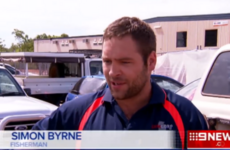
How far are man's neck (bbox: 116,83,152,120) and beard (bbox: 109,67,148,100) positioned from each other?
0.20ft

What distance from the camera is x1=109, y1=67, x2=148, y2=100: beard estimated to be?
1.88 meters

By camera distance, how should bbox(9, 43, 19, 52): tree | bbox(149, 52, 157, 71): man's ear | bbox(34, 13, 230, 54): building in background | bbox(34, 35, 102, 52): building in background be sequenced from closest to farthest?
bbox(149, 52, 157, 71): man's ear < bbox(34, 13, 230, 54): building in background < bbox(34, 35, 102, 52): building in background < bbox(9, 43, 19, 52): tree

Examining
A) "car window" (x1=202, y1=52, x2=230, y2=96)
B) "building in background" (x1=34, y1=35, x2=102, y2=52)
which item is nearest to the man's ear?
"car window" (x1=202, y1=52, x2=230, y2=96)

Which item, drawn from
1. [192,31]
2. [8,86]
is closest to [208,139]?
[8,86]

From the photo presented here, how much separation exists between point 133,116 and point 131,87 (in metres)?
0.20

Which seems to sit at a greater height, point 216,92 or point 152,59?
point 152,59

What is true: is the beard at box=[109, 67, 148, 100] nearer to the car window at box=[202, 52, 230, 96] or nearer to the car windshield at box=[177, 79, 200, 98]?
the car window at box=[202, 52, 230, 96]

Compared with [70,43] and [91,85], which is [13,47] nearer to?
[70,43]

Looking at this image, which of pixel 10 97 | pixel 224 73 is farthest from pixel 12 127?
pixel 224 73

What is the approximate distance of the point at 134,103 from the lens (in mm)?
1986

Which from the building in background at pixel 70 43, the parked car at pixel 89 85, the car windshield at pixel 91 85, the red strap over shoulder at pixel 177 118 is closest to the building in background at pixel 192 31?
the building in background at pixel 70 43

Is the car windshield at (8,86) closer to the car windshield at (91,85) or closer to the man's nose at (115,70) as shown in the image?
the car windshield at (91,85)

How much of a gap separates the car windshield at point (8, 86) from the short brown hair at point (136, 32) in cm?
416

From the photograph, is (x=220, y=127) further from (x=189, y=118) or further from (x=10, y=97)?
(x=10, y=97)
